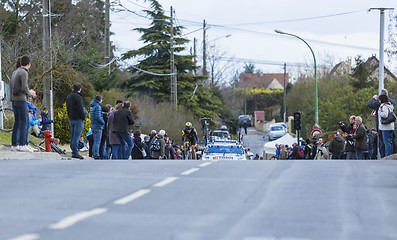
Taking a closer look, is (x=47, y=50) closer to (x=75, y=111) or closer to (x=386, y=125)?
(x=75, y=111)

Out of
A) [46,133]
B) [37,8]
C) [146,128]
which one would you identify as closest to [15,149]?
[46,133]

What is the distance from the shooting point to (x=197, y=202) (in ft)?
23.1

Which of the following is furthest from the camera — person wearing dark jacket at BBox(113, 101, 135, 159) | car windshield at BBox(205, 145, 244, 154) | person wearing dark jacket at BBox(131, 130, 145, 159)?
car windshield at BBox(205, 145, 244, 154)

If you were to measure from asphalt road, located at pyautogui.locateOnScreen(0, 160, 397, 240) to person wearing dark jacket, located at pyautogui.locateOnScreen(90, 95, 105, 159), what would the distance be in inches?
255

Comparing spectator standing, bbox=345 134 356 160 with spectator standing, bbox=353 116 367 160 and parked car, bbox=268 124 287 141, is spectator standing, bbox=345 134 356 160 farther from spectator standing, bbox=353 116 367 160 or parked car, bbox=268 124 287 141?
parked car, bbox=268 124 287 141

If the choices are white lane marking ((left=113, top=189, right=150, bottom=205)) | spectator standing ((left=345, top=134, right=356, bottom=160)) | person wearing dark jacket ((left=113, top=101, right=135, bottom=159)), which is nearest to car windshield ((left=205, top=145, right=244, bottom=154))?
spectator standing ((left=345, top=134, right=356, bottom=160))

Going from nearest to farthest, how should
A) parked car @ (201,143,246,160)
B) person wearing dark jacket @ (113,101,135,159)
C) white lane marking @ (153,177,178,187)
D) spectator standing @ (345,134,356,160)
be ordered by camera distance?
white lane marking @ (153,177,178,187) → person wearing dark jacket @ (113,101,135,159) → spectator standing @ (345,134,356,160) → parked car @ (201,143,246,160)

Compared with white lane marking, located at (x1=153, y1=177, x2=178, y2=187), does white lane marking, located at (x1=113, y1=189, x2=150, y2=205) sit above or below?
below

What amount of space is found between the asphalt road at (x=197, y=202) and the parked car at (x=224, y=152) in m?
21.0

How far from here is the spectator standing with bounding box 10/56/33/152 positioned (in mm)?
12648

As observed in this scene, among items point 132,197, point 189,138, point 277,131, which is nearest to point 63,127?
point 189,138

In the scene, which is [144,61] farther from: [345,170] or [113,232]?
[113,232]

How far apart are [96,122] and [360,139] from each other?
24.6ft

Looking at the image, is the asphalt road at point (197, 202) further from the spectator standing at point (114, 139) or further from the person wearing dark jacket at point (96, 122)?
the spectator standing at point (114, 139)
